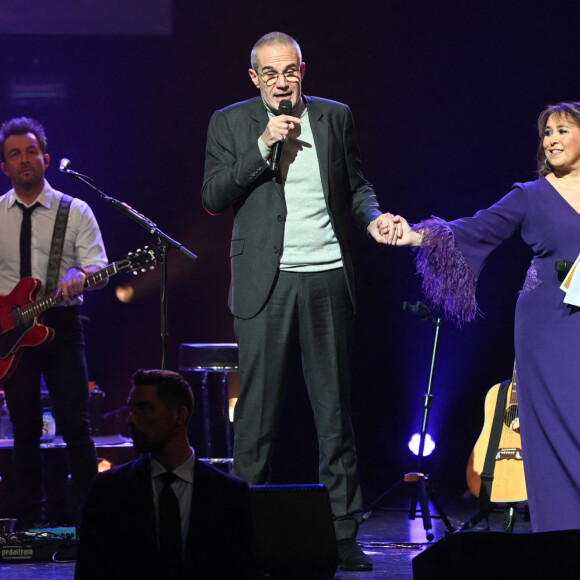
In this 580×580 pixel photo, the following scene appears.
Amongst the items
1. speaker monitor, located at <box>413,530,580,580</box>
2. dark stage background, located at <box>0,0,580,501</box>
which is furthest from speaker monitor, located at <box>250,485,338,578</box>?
dark stage background, located at <box>0,0,580,501</box>

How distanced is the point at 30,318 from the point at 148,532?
241 centimetres

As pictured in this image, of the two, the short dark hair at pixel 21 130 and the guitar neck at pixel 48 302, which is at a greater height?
the short dark hair at pixel 21 130

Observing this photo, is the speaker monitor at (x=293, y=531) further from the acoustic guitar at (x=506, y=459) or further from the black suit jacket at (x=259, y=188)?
the acoustic guitar at (x=506, y=459)

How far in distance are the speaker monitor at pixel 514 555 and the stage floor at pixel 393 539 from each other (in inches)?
32.9

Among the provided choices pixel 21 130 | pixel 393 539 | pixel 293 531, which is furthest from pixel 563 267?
pixel 21 130

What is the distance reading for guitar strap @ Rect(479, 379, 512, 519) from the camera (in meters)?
4.69

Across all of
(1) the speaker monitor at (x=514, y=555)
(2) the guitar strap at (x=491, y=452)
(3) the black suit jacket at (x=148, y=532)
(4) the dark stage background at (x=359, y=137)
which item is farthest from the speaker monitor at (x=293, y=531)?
(4) the dark stage background at (x=359, y=137)

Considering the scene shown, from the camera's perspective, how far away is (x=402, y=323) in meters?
5.87

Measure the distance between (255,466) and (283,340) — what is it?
494 mm

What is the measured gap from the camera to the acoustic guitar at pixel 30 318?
4621mm

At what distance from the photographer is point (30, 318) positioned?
15.3ft

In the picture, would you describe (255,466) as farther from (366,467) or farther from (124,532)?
(366,467)

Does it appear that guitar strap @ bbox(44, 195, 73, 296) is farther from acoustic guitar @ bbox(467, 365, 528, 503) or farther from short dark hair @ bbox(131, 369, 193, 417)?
acoustic guitar @ bbox(467, 365, 528, 503)

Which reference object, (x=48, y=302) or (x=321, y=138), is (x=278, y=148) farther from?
(x=48, y=302)
